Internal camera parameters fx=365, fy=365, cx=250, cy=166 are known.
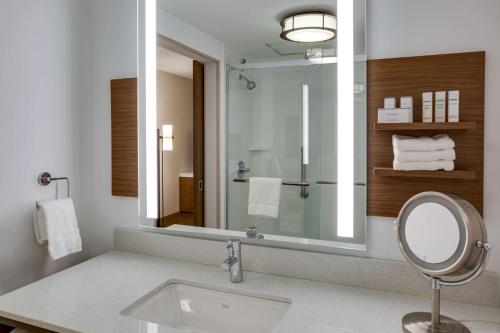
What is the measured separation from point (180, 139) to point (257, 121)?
402mm

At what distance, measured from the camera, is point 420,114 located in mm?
1260

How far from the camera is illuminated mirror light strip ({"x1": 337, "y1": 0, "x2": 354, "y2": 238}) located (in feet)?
4.41

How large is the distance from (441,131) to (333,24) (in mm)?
547

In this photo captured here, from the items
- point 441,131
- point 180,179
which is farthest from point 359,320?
point 180,179

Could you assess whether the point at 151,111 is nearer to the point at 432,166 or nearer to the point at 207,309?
the point at 207,309

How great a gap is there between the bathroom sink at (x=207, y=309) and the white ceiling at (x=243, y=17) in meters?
0.96

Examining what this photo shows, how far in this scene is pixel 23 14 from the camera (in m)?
1.47

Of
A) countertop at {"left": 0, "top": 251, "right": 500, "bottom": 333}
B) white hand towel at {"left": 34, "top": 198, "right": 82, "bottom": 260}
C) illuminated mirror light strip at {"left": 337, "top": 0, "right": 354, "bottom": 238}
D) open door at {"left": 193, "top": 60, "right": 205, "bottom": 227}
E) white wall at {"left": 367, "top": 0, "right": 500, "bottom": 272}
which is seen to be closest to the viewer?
countertop at {"left": 0, "top": 251, "right": 500, "bottom": 333}

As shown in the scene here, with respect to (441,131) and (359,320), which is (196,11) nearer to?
(441,131)

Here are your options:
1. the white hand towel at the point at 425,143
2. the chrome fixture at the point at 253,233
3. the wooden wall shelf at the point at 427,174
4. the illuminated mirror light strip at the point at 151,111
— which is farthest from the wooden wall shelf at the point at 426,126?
the illuminated mirror light strip at the point at 151,111

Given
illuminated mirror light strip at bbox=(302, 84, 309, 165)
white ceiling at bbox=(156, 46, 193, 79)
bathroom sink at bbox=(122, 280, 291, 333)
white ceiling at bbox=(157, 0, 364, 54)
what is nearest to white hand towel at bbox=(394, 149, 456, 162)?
illuminated mirror light strip at bbox=(302, 84, 309, 165)

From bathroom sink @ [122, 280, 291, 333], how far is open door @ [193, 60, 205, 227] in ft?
1.12

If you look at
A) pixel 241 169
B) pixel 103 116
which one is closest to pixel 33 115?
pixel 103 116

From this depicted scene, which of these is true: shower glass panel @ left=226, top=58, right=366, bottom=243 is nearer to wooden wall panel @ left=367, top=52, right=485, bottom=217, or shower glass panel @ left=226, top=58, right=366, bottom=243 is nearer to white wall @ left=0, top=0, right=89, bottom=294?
wooden wall panel @ left=367, top=52, right=485, bottom=217
